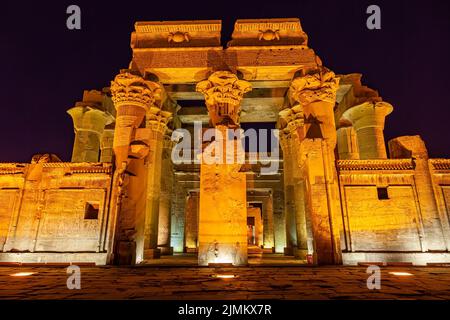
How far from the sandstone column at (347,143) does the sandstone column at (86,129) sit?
11.5m

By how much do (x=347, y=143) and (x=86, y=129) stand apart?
12.6 meters

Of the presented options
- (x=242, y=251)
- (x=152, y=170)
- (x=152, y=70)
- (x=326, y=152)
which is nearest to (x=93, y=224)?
(x=152, y=170)

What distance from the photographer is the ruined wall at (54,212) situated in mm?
9484

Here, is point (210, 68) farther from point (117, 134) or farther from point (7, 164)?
point (7, 164)

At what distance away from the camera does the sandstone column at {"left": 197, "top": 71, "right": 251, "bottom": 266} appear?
898 cm

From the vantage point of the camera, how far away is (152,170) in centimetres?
1277

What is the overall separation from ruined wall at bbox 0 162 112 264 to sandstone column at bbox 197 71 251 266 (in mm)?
3197

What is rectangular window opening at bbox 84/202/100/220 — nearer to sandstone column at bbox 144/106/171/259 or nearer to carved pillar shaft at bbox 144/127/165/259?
carved pillar shaft at bbox 144/127/165/259

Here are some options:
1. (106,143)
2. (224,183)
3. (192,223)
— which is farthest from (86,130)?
(192,223)

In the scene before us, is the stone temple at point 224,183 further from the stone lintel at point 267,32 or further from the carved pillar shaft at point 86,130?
the carved pillar shaft at point 86,130

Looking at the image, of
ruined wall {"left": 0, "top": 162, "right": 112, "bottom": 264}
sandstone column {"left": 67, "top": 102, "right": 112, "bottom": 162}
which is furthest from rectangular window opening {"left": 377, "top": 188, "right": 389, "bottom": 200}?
sandstone column {"left": 67, "top": 102, "right": 112, "bottom": 162}

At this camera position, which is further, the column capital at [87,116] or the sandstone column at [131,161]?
the column capital at [87,116]

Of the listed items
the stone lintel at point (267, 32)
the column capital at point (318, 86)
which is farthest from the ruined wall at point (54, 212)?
the column capital at point (318, 86)
